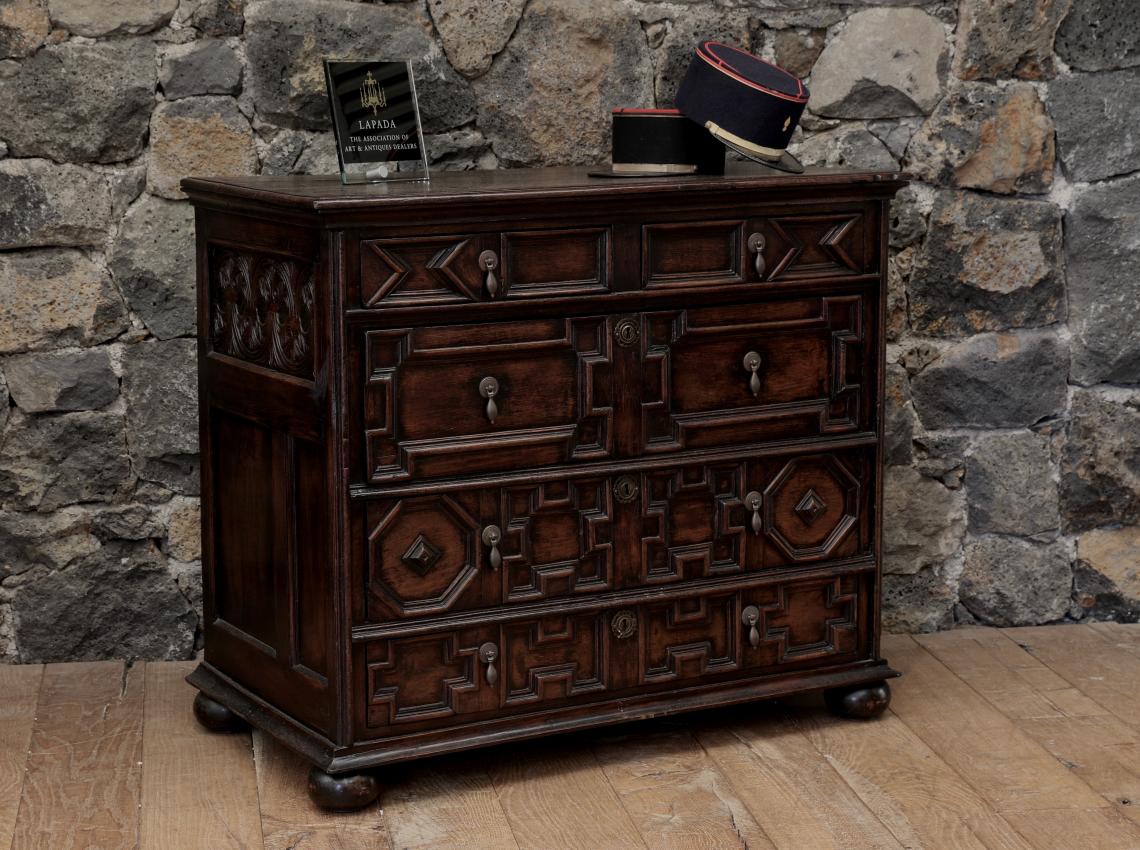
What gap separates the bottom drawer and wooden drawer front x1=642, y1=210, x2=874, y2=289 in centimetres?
54

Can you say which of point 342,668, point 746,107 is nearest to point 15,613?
point 342,668

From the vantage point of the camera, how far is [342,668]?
8.04 ft

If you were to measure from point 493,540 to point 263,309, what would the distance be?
53 cm

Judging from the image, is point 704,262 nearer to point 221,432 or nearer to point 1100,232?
point 221,432

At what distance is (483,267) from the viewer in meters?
2.44

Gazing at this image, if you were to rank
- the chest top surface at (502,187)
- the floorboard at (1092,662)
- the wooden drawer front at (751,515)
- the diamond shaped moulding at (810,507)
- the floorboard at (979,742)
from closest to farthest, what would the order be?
1. the chest top surface at (502,187)
2. the floorboard at (979,742)
3. the wooden drawer front at (751,515)
4. the diamond shaped moulding at (810,507)
5. the floorboard at (1092,662)

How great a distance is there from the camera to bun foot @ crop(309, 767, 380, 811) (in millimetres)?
2461

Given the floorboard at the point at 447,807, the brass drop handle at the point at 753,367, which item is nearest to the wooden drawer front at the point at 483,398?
the brass drop handle at the point at 753,367

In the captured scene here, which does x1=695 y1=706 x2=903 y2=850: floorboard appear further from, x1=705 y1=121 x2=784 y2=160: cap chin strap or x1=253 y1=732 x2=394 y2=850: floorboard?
x1=705 y1=121 x2=784 y2=160: cap chin strap

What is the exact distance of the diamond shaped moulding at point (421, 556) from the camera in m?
2.48

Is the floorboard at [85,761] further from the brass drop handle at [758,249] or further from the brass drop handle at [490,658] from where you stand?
the brass drop handle at [758,249]

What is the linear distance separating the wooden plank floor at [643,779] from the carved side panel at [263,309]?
2.27ft

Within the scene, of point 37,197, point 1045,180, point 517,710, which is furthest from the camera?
point 1045,180

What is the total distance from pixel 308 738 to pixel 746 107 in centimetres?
127
